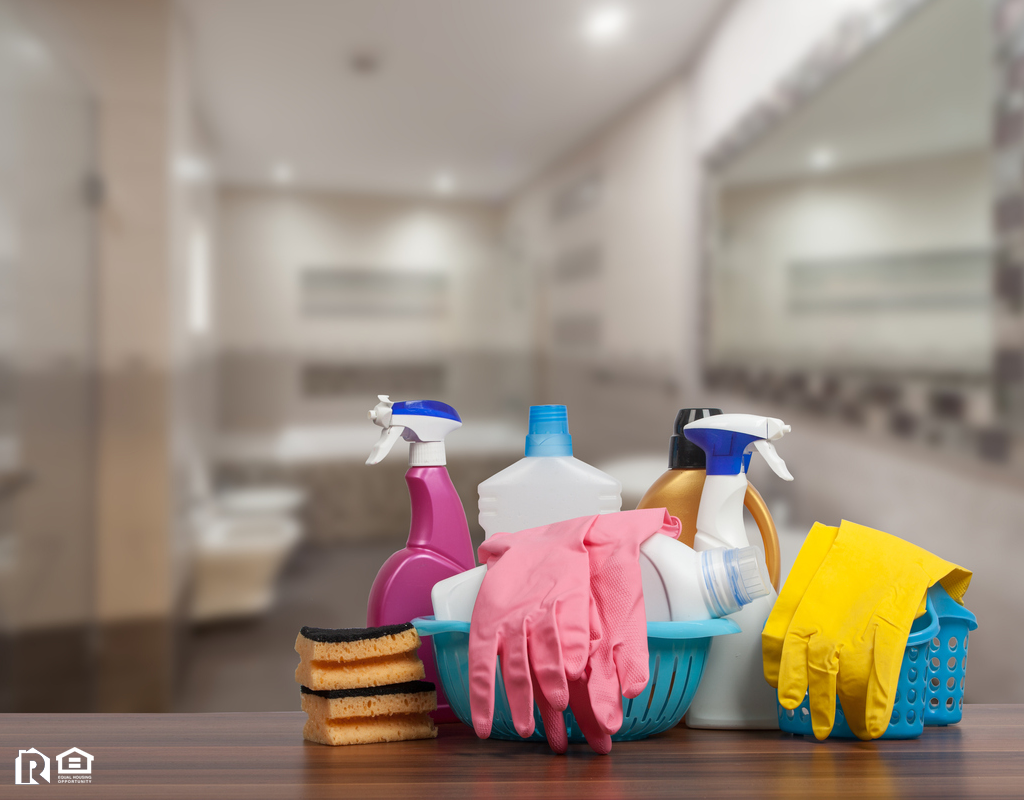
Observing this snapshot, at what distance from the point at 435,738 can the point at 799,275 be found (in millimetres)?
834

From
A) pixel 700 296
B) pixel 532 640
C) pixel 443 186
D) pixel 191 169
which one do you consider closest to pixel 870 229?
pixel 700 296

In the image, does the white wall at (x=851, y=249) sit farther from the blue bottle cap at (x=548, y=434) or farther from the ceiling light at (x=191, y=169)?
the ceiling light at (x=191, y=169)

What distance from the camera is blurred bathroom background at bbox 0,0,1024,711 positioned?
3.82ft

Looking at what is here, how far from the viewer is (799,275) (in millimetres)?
1018

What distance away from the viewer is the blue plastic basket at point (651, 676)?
0.38m

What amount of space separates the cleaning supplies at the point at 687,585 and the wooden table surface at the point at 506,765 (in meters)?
0.07

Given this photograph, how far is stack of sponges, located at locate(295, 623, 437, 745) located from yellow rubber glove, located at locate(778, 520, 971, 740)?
0.65ft

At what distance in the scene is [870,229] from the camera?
901 mm

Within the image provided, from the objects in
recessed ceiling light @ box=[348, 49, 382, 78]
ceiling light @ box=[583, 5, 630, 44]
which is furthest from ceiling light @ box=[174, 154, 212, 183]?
ceiling light @ box=[583, 5, 630, 44]

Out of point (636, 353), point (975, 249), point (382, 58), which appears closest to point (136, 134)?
point (382, 58)

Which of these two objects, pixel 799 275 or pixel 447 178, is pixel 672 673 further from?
pixel 447 178

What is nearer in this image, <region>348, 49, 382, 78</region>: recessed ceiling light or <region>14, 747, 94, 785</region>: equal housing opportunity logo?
<region>14, 747, 94, 785</region>: equal housing opportunity logo

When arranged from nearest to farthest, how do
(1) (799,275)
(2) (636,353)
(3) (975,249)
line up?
1. (3) (975,249)
2. (1) (799,275)
3. (2) (636,353)

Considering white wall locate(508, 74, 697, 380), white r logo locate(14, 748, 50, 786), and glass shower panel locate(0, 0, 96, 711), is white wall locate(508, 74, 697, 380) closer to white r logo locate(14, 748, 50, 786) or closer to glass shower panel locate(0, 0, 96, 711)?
glass shower panel locate(0, 0, 96, 711)
